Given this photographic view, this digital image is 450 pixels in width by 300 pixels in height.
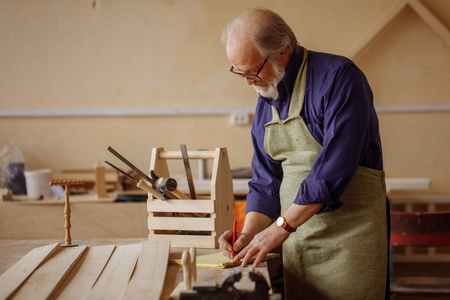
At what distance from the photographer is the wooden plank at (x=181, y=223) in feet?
5.42

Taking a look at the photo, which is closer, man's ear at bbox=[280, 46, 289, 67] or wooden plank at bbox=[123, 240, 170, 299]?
wooden plank at bbox=[123, 240, 170, 299]

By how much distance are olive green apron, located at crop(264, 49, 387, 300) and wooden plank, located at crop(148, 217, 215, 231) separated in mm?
368

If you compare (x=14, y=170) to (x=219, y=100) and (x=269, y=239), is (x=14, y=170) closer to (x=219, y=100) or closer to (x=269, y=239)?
(x=219, y=100)

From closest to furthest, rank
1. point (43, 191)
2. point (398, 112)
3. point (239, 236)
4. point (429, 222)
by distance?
point (239, 236) → point (429, 222) → point (43, 191) → point (398, 112)

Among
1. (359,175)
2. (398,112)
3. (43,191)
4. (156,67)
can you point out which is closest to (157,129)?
(156,67)

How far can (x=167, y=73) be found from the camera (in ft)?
11.7

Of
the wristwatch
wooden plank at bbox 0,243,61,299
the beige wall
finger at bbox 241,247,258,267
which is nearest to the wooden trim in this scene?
the beige wall

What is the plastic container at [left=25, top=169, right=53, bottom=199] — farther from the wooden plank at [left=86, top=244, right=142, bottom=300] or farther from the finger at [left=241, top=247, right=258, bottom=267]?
the finger at [left=241, top=247, right=258, bottom=267]

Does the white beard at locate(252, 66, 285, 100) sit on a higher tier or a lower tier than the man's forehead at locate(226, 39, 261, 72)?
lower

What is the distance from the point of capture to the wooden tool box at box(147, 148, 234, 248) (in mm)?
1646

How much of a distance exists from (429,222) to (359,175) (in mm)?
960

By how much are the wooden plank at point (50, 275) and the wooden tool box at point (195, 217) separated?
31 cm

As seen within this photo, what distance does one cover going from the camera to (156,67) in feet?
11.7

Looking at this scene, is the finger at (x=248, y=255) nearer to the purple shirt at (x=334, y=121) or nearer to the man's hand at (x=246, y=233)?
the man's hand at (x=246, y=233)
